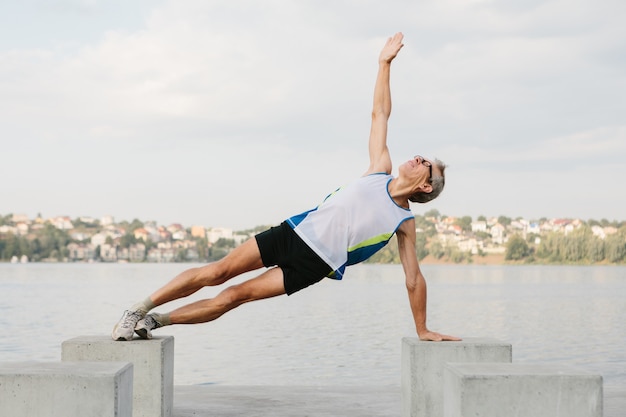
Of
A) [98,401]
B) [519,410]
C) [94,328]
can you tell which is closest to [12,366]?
[98,401]

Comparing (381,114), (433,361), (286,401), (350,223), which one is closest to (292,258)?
(350,223)

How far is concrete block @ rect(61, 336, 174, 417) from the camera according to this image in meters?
6.02

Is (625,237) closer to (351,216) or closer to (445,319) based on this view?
(445,319)

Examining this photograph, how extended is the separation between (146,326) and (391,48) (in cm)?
280

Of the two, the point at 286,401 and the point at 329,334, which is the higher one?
the point at 286,401

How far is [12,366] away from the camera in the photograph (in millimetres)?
4828

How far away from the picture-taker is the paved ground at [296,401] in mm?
6816

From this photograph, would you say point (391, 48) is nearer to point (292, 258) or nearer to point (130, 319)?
point (292, 258)

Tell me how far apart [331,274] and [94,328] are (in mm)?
22818

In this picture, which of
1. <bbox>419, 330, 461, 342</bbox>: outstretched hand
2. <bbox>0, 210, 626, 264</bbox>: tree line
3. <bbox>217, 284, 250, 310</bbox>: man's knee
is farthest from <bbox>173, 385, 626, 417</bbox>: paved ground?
<bbox>0, 210, 626, 264</bbox>: tree line

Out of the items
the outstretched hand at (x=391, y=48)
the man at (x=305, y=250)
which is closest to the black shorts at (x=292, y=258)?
the man at (x=305, y=250)

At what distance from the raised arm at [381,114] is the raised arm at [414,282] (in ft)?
1.70

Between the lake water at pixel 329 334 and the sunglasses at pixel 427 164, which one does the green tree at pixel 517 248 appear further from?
the sunglasses at pixel 427 164

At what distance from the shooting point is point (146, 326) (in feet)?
20.2
